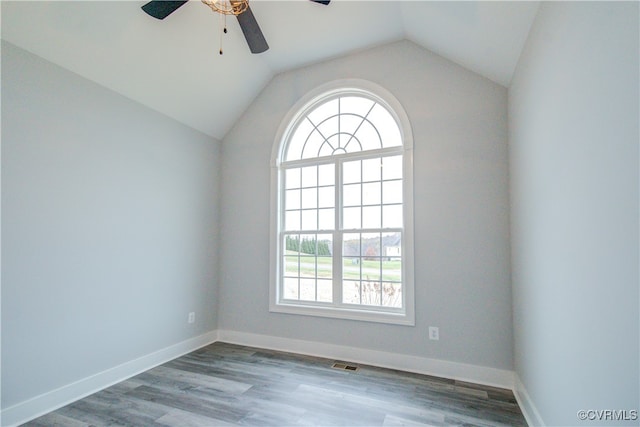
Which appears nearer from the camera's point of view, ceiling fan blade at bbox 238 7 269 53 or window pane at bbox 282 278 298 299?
ceiling fan blade at bbox 238 7 269 53

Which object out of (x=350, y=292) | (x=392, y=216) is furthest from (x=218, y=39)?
(x=350, y=292)

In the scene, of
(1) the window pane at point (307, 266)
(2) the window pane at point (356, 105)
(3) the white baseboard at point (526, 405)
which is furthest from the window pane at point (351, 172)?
(3) the white baseboard at point (526, 405)

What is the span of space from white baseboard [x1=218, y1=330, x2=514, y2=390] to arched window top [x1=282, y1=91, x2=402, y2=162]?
7.26 ft

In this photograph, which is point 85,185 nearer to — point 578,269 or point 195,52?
point 195,52

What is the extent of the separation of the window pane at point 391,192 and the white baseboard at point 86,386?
2854 mm

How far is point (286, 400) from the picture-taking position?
2.49 meters

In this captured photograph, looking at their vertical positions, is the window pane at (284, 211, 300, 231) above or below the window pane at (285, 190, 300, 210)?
below

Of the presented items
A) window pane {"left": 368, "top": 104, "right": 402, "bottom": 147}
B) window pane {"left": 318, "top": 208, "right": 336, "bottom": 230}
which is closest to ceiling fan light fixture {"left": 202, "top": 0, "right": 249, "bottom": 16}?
window pane {"left": 368, "top": 104, "right": 402, "bottom": 147}

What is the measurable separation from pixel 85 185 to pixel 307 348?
2756mm

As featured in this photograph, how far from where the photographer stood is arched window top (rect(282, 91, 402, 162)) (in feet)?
11.3

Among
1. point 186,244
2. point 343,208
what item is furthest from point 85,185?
point 343,208

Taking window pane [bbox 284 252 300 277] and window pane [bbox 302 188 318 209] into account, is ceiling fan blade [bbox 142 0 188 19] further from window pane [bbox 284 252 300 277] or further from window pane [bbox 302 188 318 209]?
window pane [bbox 284 252 300 277]

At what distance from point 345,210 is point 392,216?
56cm

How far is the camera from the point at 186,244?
3641 millimetres
